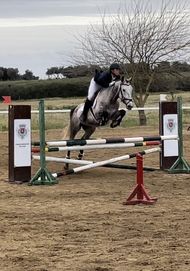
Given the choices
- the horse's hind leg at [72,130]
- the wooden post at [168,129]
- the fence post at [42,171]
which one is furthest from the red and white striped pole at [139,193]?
the horse's hind leg at [72,130]

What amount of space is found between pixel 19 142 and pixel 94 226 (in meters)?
4.39

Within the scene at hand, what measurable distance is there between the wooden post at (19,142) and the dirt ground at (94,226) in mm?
290

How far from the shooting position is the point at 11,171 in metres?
11.9

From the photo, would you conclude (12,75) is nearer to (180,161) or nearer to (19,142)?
(180,161)

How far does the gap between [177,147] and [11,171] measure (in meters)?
3.58

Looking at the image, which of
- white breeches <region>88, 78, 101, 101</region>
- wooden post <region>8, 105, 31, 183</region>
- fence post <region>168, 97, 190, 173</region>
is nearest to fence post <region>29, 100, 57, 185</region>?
wooden post <region>8, 105, 31, 183</region>

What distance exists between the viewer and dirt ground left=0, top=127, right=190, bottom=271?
234 inches

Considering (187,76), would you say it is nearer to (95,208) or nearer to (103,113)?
(103,113)

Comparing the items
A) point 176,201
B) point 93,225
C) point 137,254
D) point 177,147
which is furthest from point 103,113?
point 137,254

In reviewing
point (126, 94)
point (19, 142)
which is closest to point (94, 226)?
point (19, 142)

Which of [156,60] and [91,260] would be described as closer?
[91,260]

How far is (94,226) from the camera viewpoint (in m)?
7.66

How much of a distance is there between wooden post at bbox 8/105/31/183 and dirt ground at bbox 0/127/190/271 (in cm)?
29

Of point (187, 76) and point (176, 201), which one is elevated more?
point (187, 76)
